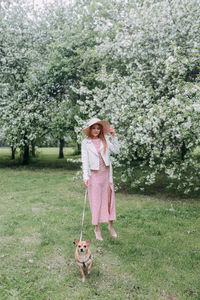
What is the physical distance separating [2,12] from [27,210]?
14.5 m

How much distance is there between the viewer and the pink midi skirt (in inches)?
223

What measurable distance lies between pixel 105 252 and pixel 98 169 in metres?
1.69

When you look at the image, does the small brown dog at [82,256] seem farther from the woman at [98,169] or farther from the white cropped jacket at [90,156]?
the white cropped jacket at [90,156]

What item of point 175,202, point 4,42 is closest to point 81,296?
point 175,202

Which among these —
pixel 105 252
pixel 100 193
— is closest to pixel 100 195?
pixel 100 193

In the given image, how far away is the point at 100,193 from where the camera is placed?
571 centimetres

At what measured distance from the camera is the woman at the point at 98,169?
5672mm

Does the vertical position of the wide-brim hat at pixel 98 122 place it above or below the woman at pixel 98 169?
above

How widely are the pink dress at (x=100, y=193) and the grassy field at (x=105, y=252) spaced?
23.6 inches

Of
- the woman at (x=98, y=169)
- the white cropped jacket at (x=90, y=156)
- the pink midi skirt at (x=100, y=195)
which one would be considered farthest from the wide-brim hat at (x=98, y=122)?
the pink midi skirt at (x=100, y=195)

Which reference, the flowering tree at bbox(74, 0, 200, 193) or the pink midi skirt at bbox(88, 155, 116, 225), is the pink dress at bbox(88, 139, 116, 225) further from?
the flowering tree at bbox(74, 0, 200, 193)

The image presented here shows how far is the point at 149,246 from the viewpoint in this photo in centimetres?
563

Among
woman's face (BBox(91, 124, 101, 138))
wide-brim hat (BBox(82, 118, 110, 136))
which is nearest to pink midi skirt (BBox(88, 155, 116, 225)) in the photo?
woman's face (BBox(91, 124, 101, 138))

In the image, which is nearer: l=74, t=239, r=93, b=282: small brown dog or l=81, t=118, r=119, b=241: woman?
l=74, t=239, r=93, b=282: small brown dog
